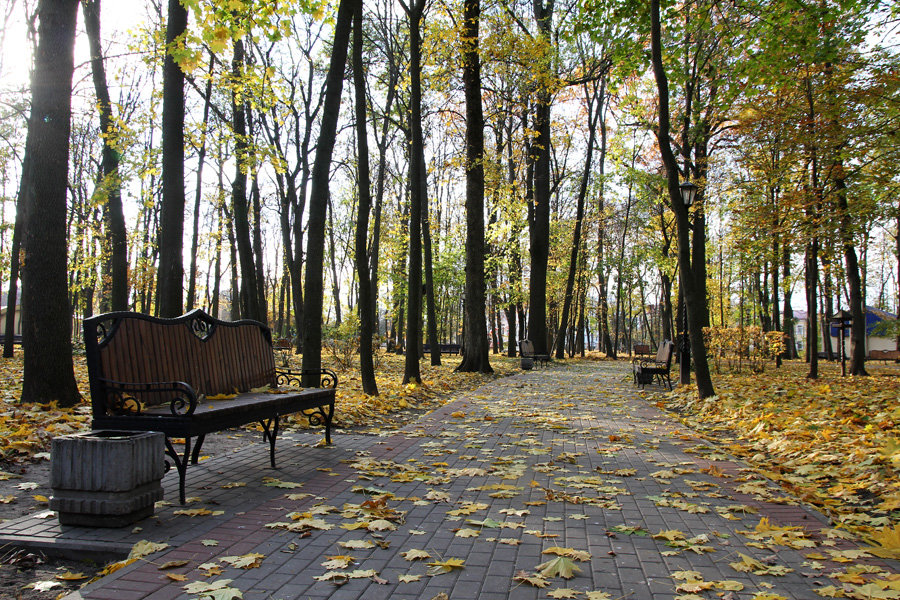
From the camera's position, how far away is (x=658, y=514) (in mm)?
4016

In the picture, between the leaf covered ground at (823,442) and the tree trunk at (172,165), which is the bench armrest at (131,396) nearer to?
the leaf covered ground at (823,442)

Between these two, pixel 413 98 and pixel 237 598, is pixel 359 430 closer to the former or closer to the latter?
pixel 237 598

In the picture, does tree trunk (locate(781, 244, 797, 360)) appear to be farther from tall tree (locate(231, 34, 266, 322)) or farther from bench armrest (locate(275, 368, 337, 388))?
tall tree (locate(231, 34, 266, 322))

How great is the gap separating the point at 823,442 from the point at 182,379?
6.26m

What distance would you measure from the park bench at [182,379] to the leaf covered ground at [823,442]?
437 centimetres

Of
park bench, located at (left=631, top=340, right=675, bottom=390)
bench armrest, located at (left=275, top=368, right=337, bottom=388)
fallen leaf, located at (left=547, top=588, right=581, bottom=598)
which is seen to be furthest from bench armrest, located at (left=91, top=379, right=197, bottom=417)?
park bench, located at (left=631, top=340, right=675, bottom=390)

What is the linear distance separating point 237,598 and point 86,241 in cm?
3465

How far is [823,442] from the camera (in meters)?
6.01

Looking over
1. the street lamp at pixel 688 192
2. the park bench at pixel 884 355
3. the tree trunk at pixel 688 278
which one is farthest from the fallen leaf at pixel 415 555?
the park bench at pixel 884 355

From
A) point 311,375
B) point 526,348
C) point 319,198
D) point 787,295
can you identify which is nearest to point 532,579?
→ point 311,375

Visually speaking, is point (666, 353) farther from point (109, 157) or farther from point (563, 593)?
point (109, 157)

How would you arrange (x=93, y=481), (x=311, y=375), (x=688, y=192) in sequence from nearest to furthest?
(x=93, y=481) < (x=311, y=375) < (x=688, y=192)

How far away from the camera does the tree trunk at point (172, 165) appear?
854 cm

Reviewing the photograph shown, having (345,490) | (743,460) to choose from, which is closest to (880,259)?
(743,460)
